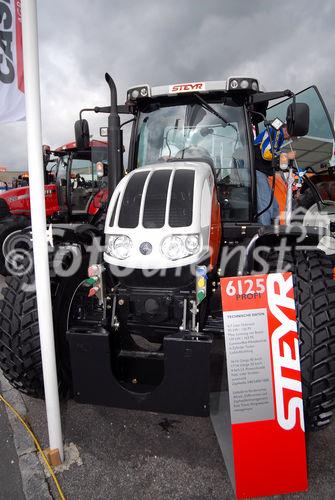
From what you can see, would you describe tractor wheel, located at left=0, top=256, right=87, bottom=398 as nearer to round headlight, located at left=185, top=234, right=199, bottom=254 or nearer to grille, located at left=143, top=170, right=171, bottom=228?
grille, located at left=143, top=170, right=171, bottom=228

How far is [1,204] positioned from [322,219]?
5616 millimetres

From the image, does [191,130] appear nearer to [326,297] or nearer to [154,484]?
[326,297]

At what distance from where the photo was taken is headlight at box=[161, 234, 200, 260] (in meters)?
2.30

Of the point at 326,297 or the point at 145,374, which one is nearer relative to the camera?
the point at 326,297

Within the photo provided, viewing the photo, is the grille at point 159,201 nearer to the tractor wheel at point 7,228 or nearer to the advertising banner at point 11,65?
the advertising banner at point 11,65

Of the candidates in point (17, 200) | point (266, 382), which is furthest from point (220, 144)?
point (17, 200)

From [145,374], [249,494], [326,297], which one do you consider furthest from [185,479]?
[326,297]

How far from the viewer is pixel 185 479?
207 cm

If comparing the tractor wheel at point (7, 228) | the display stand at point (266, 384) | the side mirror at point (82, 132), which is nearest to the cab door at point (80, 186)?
the tractor wheel at point (7, 228)

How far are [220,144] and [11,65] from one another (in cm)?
172

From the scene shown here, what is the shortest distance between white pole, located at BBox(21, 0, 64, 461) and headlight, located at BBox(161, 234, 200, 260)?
0.71 metres

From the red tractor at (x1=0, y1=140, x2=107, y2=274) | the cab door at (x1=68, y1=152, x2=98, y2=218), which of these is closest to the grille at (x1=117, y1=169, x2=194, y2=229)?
the red tractor at (x1=0, y1=140, x2=107, y2=274)

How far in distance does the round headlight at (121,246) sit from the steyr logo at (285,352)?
0.90 m

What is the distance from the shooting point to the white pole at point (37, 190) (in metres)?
1.86
